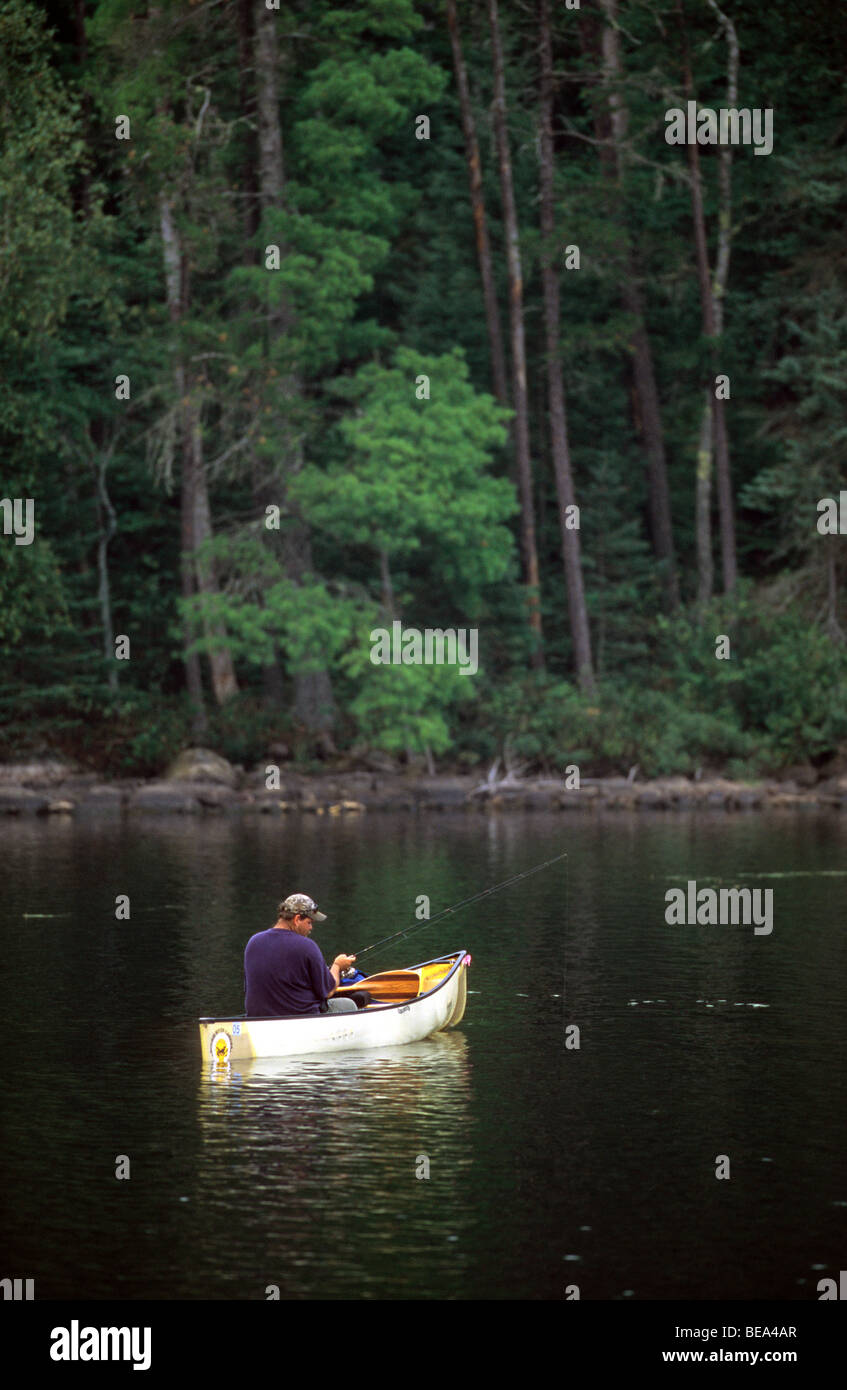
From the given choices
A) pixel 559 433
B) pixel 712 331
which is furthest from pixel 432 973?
pixel 712 331

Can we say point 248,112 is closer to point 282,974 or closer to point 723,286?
point 723,286

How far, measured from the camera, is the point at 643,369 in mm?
58312

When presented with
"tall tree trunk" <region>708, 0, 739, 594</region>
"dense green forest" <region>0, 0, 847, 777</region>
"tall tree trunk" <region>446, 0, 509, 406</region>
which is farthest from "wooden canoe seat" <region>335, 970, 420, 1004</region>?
"tall tree trunk" <region>446, 0, 509, 406</region>

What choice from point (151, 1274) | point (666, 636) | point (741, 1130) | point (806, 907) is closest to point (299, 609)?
point (666, 636)

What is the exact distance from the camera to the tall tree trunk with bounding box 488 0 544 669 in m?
54.5

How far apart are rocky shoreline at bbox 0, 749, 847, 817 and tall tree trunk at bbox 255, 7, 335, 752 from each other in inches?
75.4

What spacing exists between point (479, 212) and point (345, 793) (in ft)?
59.9

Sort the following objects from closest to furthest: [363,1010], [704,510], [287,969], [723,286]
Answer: [287,969], [363,1010], [704,510], [723,286]

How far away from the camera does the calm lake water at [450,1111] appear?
12.2 meters

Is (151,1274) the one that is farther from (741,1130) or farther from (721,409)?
(721,409)

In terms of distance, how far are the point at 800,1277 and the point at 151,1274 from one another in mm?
3826

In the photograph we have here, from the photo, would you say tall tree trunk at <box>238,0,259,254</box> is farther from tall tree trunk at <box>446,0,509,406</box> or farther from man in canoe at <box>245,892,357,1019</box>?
man in canoe at <box>245,892,357,1019</box>

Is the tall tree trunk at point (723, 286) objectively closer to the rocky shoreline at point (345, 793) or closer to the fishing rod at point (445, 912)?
the rocky shoreline at point (345, 793)

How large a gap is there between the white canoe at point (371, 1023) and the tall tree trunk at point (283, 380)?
31.1 m
